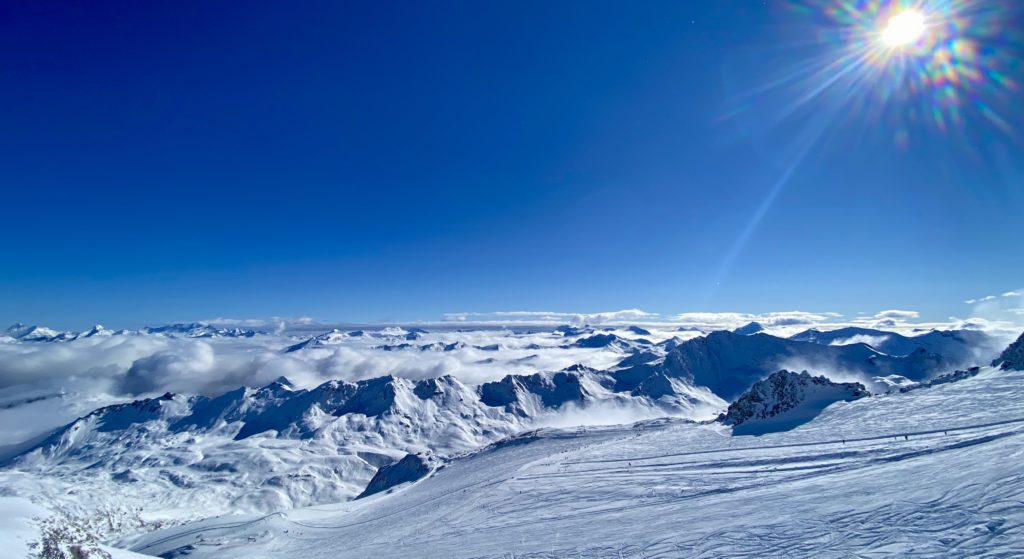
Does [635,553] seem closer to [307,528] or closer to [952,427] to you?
[952,427]

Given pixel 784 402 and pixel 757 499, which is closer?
pixel 757 499

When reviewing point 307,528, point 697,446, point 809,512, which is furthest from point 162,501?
point 809,512

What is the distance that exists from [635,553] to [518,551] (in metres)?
6.36

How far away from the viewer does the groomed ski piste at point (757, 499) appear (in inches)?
565

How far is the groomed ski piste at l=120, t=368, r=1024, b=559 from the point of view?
14359 mm

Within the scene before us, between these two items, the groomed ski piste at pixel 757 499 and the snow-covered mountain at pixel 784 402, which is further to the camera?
the snow-covered mountain at pixel 784 402

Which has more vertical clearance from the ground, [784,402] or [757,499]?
[757,499]

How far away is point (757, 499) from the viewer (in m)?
20.1

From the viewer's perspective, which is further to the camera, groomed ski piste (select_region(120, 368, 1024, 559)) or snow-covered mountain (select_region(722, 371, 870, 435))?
snow-covered mountain (select_region(722, 371, 870, 435))

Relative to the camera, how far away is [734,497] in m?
21.4

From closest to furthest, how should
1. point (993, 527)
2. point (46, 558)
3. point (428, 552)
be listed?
point (993, 527), point (46, 558), point (428, 552)

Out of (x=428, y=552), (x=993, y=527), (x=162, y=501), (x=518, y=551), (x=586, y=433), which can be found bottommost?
(x=162, y=501)

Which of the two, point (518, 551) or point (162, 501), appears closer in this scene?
point (518, 551)

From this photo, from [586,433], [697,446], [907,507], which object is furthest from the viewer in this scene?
[586,433]
